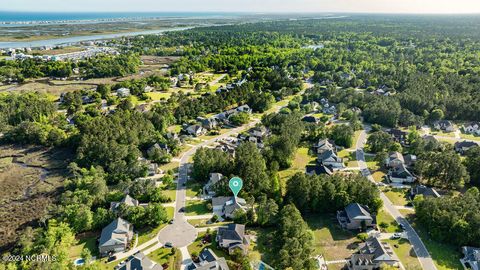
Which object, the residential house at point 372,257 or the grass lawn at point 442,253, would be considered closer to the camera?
the residential house at point 372,257

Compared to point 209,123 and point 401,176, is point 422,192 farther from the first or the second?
point 209,123

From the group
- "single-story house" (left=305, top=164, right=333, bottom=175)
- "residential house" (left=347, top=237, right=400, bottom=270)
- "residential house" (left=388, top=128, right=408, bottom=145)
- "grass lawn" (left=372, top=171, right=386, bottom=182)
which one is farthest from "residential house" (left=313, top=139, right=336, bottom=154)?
"residential house" (left=347, top=237, right=400, bottom=270)

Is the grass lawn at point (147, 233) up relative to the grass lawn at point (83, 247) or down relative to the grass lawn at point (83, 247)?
down

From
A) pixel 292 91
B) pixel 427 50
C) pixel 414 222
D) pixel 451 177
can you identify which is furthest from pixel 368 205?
pixel 427 50

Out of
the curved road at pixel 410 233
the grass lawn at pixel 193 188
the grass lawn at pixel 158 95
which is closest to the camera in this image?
the curved road at pixel 410 233

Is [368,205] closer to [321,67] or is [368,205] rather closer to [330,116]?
[330,116]

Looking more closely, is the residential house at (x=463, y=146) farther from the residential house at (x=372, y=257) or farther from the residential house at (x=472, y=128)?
the residential house at (x=372, y=257)

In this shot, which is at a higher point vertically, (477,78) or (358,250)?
(477,78)

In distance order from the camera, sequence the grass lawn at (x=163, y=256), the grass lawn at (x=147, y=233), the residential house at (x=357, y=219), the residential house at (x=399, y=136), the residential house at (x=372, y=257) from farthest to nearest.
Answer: the residential house at (x=399, y=136) < the residential house at (x=357, y=219) < the grass lawn at (x=147, y=233) < the grass lawn at (x=163, y=256) < the residential house at (x=372, y=257)

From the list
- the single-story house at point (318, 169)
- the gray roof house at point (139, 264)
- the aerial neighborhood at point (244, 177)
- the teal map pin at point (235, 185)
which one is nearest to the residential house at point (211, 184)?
the aerial neighborhood at point (244, 177)
